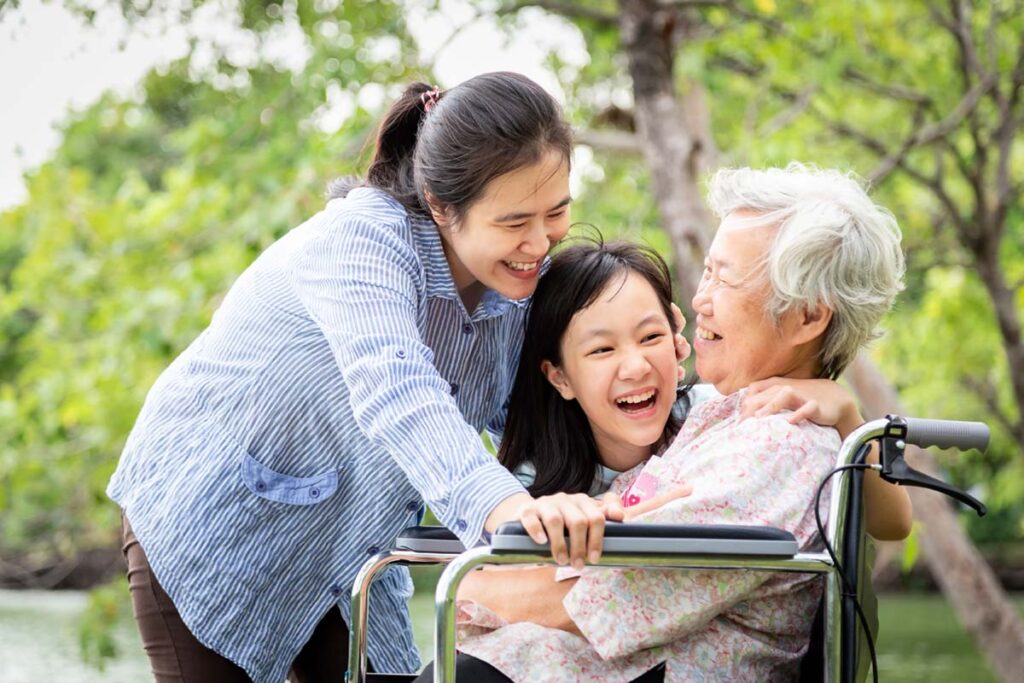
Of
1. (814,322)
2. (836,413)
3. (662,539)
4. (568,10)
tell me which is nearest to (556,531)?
(662,539)

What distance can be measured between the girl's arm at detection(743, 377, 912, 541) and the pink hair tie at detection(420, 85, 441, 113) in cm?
68

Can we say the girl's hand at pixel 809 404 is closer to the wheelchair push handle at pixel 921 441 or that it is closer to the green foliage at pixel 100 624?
the wheelchair push handle at pixel 921 441

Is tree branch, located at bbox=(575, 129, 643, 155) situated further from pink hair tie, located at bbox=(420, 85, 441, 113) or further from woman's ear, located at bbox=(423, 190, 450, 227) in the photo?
woman's ear, located at bbox=(423, 190, 450, 227)

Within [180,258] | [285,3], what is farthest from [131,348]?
[285,3]

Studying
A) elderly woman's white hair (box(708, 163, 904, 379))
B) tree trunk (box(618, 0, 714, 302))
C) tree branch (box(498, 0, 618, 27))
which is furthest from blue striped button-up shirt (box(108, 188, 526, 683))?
tree branch (box(498, 0, 618, 27))

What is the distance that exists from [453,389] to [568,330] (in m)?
0.21

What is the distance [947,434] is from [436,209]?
2.65 ft

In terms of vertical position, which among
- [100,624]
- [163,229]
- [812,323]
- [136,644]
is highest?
[812,323]

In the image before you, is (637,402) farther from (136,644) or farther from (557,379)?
(136,644)

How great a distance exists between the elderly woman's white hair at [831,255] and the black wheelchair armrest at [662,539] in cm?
51

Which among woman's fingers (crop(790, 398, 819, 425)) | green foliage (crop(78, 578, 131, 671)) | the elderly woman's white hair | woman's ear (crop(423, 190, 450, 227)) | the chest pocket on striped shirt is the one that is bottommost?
green foliage (crop(78, 578, 131, 671))

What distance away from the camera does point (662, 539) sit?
158cm

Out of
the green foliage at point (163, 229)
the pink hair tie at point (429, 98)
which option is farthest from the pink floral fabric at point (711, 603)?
the green foliage at point (163, 229)

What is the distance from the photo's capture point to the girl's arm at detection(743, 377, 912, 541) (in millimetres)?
1919
